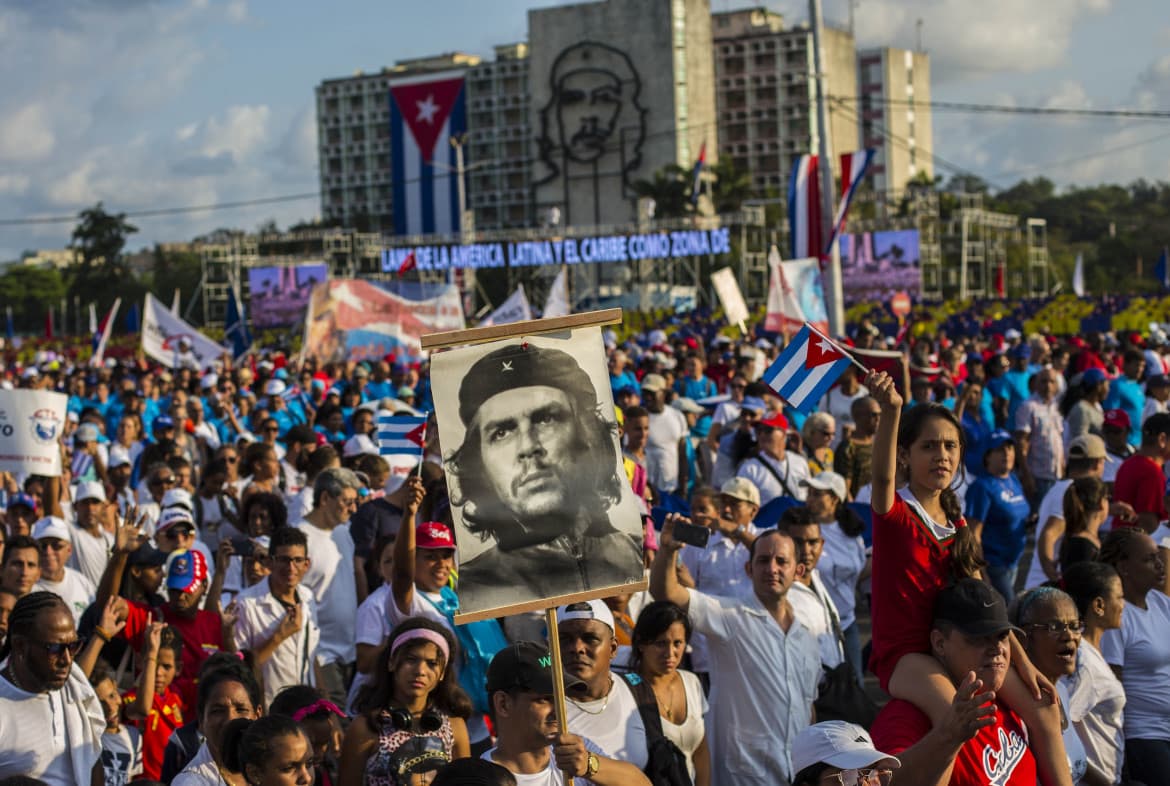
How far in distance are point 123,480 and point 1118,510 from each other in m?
6.93

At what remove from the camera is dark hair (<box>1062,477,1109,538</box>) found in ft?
23.9

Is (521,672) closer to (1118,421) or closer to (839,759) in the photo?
(839,759)

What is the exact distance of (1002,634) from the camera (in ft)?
11.8

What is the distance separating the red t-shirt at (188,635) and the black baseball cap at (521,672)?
1.88m

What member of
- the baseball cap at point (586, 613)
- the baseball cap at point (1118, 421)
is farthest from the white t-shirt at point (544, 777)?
the baseball cap at point (1118, 421)

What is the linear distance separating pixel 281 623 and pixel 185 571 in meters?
0.48

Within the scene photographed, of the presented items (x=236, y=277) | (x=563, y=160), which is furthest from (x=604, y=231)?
→ (x=563, y=160)

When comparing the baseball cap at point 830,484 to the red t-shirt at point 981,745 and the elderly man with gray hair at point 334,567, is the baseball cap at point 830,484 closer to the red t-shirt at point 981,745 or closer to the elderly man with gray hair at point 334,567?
the elderly man with gray hair at point 334,567

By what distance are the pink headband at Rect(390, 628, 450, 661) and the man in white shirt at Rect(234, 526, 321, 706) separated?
135 cm

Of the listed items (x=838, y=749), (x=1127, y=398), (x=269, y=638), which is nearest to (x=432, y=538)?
(x=269, y=638)

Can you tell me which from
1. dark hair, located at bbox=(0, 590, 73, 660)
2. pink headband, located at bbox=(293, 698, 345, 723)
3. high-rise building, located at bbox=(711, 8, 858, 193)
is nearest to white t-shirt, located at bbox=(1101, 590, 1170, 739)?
pink headband, located at bbox=(293, 698, 345, 723)

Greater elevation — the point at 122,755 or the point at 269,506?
the point at 269,506

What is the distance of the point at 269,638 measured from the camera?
6.27 meters

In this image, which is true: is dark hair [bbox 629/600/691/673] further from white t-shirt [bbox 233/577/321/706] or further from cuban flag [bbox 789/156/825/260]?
cuban flag [bbox 789/156/825/260]
